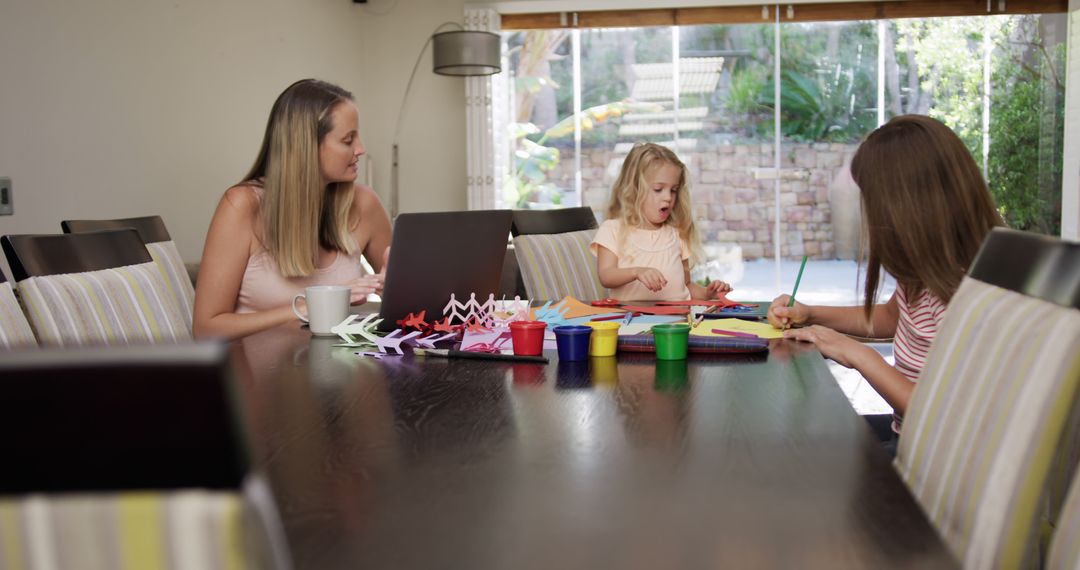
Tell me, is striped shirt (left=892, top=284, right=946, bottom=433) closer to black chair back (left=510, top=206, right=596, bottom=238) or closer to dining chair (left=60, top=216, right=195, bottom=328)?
black chair back (left=510, top=206, right=596, bottom=238)

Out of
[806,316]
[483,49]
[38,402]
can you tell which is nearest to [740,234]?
[483,49]

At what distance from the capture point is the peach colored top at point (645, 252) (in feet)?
9.91

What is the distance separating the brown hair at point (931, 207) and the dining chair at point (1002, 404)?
461 mm

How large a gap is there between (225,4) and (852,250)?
15.0ft

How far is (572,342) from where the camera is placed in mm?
1604

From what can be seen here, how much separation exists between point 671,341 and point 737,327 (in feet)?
1.12

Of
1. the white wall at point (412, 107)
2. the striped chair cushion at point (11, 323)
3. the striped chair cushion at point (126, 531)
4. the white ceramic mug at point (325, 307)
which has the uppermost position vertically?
the white wall at point (412, 107)

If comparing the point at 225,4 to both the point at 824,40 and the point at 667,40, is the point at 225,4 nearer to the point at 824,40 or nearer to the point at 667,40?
the point at 667,40

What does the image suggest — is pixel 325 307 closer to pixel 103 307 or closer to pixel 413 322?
pixel 413 322

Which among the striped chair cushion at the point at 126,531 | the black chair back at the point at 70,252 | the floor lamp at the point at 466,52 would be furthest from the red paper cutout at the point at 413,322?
the floor lamp at the point at 466,52

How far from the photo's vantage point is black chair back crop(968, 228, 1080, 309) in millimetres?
936

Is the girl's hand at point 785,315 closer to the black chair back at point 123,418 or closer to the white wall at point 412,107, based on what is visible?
the black chair back at point 123,418

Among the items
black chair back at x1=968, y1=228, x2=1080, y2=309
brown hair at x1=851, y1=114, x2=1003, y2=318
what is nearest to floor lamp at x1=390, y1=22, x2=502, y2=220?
brown hair at x1=851, y1=114, x2=1003, y2=318

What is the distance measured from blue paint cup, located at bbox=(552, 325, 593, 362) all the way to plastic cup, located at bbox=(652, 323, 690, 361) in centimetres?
11
